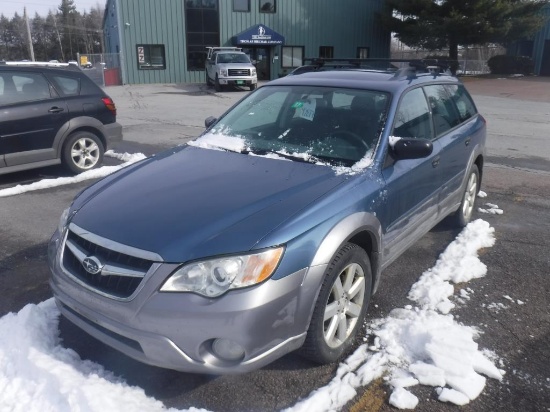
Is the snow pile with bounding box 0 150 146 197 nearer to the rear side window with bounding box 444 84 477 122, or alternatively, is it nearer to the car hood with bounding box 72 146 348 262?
the car hood with bounding box 72 146 348 262

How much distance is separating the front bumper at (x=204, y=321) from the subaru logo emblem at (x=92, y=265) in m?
0.11

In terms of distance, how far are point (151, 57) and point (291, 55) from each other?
32.5ft

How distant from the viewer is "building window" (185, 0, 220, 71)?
32875 millimetres

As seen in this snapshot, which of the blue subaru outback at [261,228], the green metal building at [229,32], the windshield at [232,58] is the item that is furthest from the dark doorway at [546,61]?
the blue subaru outback at [261,228]

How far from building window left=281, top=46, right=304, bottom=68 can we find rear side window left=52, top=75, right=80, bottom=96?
29881mm

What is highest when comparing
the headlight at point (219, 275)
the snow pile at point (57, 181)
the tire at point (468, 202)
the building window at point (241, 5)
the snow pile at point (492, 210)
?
the building window at point (241, 5)

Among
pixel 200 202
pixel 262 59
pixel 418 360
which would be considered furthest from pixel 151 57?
pixel 418 360

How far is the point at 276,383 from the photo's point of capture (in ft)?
9.29

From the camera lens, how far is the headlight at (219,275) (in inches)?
95.7

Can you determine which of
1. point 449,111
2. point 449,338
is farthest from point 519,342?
point 449,111

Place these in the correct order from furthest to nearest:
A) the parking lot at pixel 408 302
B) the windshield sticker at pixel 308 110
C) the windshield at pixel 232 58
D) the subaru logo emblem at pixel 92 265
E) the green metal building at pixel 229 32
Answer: the green metal building at pixel 229 32 < the windshield at pixel 232 58 < the windshield sticker at pixel 308 110 < the parking lot at pixel 408 302 < the subaru logo emblem at pixel 92 265

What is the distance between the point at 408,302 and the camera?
3742mm

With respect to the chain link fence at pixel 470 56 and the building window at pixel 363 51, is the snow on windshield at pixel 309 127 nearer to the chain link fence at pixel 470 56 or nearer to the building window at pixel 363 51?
the chain link fence at pixel 470 56

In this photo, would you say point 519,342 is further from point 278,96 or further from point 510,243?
point 278,96
